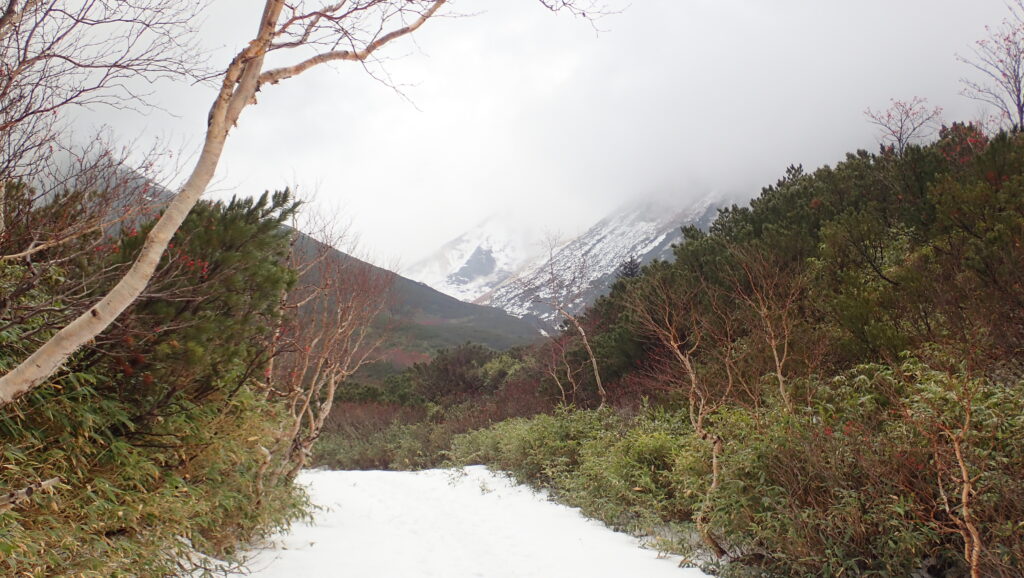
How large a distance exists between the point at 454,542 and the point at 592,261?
15.1m

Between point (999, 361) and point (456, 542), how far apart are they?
5165 mm

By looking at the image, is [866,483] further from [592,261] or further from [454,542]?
[592,261]

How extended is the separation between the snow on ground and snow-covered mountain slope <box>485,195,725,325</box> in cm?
638

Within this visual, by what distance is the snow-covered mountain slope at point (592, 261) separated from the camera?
48.3 ft

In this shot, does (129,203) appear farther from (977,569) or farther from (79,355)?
(977,569)

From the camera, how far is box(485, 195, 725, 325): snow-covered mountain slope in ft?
48.3

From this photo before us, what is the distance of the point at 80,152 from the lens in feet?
12.4

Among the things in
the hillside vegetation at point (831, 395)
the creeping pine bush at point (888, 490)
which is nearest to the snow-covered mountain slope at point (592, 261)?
the hillside vegetation at point (831, 395)

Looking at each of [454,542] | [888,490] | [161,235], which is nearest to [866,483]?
[888,490]

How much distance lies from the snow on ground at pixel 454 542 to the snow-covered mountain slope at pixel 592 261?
251 inches

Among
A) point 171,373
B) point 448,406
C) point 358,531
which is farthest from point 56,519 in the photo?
point 448,406

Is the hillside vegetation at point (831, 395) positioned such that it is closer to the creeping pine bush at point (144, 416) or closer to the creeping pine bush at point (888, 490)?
the creeping pine bush at point (888, 490)

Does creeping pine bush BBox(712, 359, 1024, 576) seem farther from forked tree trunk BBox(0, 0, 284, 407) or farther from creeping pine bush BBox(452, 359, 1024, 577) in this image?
forked tree trunk BBox(0, 0, 284, 407)

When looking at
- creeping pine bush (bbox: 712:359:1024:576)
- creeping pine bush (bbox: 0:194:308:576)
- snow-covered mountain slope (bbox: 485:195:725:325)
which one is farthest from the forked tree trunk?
snow-covered mountain slope (bbox: 485:195:725:325)
